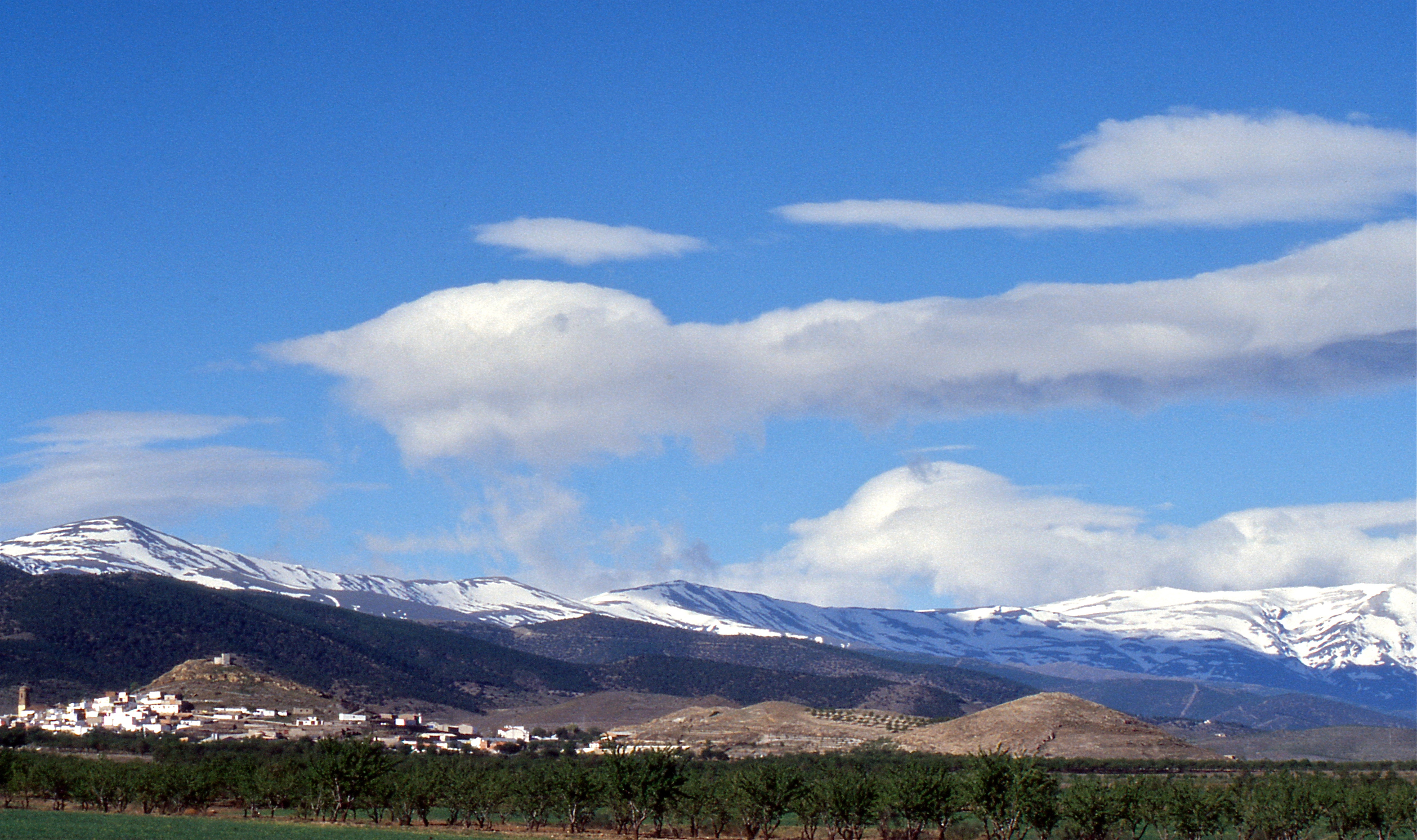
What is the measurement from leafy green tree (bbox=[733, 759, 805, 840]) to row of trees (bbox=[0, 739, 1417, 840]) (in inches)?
5.2

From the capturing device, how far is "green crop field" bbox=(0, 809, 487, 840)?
6988 centimetres

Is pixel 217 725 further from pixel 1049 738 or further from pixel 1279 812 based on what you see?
pixel 1279 812

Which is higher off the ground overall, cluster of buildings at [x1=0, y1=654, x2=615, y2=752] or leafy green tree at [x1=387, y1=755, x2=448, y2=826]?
cluster of buildings at [x1=0, y1=654, x2=615, y2=752]

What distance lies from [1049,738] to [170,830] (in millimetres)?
130533

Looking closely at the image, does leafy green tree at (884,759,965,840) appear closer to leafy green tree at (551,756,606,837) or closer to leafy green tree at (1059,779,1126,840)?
leafy green tree at (1059,779,1126,840)

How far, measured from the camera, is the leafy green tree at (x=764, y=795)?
9381cm

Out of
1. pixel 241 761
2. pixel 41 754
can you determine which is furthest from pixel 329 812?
pixel 41 754

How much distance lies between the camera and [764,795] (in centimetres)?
9369

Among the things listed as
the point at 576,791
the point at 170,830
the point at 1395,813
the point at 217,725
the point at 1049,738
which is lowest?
the point at 170,830

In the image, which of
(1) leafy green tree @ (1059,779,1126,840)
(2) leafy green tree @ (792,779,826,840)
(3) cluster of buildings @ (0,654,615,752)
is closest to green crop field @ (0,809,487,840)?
(2) leafy green tree @ (792,779,826,840)

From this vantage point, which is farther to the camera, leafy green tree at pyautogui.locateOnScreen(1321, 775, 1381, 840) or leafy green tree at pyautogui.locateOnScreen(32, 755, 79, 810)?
leafy green tree at pyautogui.locateOnScreen(32, 755, 79, 810)

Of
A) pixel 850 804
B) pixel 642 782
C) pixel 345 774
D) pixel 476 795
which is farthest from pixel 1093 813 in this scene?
pixel 345 774

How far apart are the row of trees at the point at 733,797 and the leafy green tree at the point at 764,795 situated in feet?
0.43

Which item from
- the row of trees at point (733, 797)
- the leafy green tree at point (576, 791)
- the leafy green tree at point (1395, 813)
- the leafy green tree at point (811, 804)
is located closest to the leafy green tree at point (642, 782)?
the row of trees at point (733, 797)
